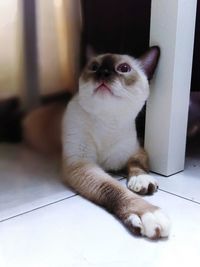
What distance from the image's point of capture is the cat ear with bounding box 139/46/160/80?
0.97 meters

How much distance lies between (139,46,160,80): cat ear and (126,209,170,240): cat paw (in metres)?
0.41

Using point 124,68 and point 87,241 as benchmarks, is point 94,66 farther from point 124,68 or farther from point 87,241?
point 87,241

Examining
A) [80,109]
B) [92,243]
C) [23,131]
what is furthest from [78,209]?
[23,131]

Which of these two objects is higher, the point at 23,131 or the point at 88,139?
the point at 88,139

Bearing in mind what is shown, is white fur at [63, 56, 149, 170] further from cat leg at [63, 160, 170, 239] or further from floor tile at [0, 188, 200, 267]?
floor tile at [0, 188, 200, 267]

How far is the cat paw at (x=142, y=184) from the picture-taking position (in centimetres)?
90

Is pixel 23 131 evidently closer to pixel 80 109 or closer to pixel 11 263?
pixel 80 109

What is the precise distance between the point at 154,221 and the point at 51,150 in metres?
0.55

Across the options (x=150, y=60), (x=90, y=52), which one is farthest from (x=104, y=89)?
(x=90, y=52)

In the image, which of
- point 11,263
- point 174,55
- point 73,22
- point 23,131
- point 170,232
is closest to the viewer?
point 11,263

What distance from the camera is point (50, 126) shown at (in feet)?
3.99

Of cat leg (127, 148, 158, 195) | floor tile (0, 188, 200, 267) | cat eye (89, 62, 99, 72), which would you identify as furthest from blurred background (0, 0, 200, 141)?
floor tile (0, 188, 200, 267)

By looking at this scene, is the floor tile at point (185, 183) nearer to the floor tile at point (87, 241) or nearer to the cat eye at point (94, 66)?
the floor tile at point (87, 241)

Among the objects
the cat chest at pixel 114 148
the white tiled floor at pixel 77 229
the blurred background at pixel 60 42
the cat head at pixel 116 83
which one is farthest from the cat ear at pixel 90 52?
the white tiled floor at pixel 77 229
